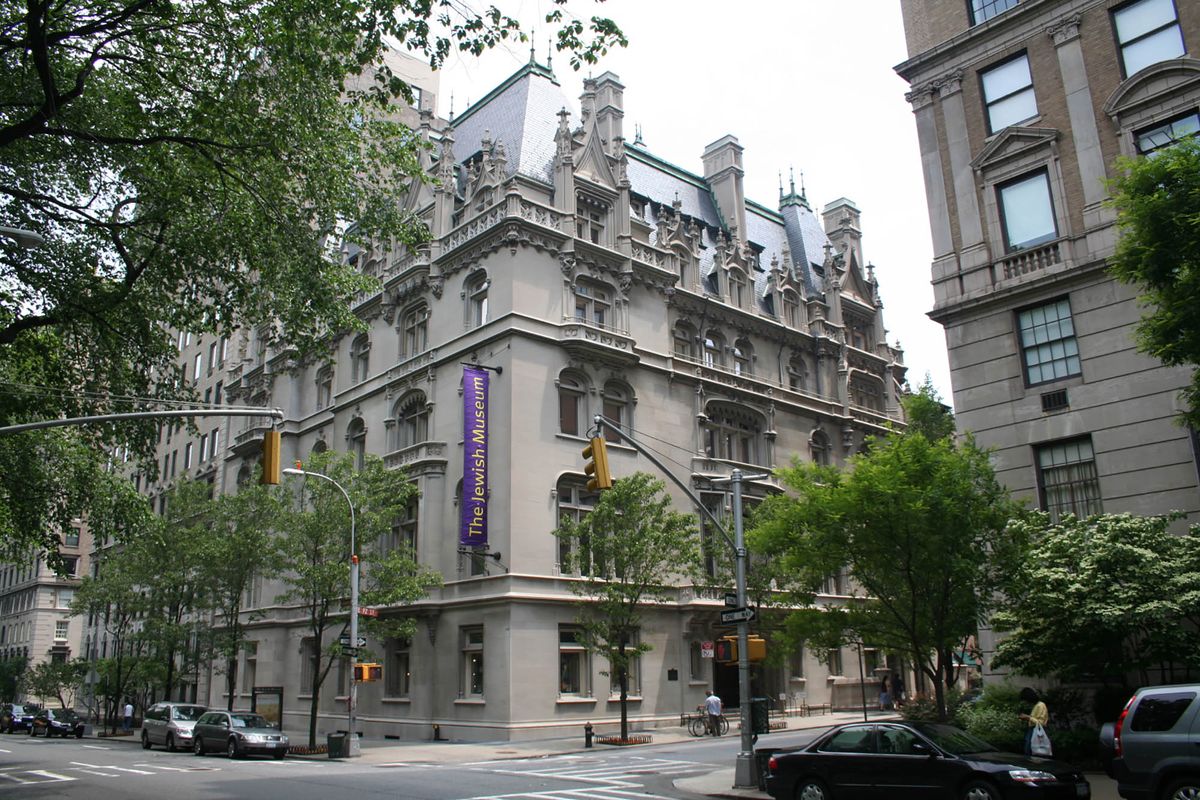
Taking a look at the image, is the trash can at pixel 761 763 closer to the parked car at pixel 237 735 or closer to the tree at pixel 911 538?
the tree at pixel 911 538

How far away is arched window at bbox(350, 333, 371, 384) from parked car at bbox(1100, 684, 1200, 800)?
4085cm

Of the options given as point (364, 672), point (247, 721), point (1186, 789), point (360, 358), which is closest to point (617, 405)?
point (360, 358)

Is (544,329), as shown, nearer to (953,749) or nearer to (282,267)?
(282,267)

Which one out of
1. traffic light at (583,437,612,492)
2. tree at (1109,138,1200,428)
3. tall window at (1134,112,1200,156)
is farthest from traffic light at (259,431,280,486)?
tall window at (1134,112,1200,156)

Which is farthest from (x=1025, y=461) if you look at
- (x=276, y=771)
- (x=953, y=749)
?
(x=276, y=771)

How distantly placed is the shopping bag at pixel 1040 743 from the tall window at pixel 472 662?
23.9 meters

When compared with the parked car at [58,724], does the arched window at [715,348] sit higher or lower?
higher

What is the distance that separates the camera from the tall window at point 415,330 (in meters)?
45.1

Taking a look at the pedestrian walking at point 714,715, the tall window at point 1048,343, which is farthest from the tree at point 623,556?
the tall window at point 1048,343

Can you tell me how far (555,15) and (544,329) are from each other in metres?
24.4

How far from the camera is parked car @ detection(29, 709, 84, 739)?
5047 cm

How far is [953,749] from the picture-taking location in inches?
561

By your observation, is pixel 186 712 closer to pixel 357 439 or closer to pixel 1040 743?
pixel 357 439

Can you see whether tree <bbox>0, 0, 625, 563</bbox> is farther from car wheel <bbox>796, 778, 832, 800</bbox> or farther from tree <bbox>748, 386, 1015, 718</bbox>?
car wheel <bbox>796, 778, 832, 800</bbox>
